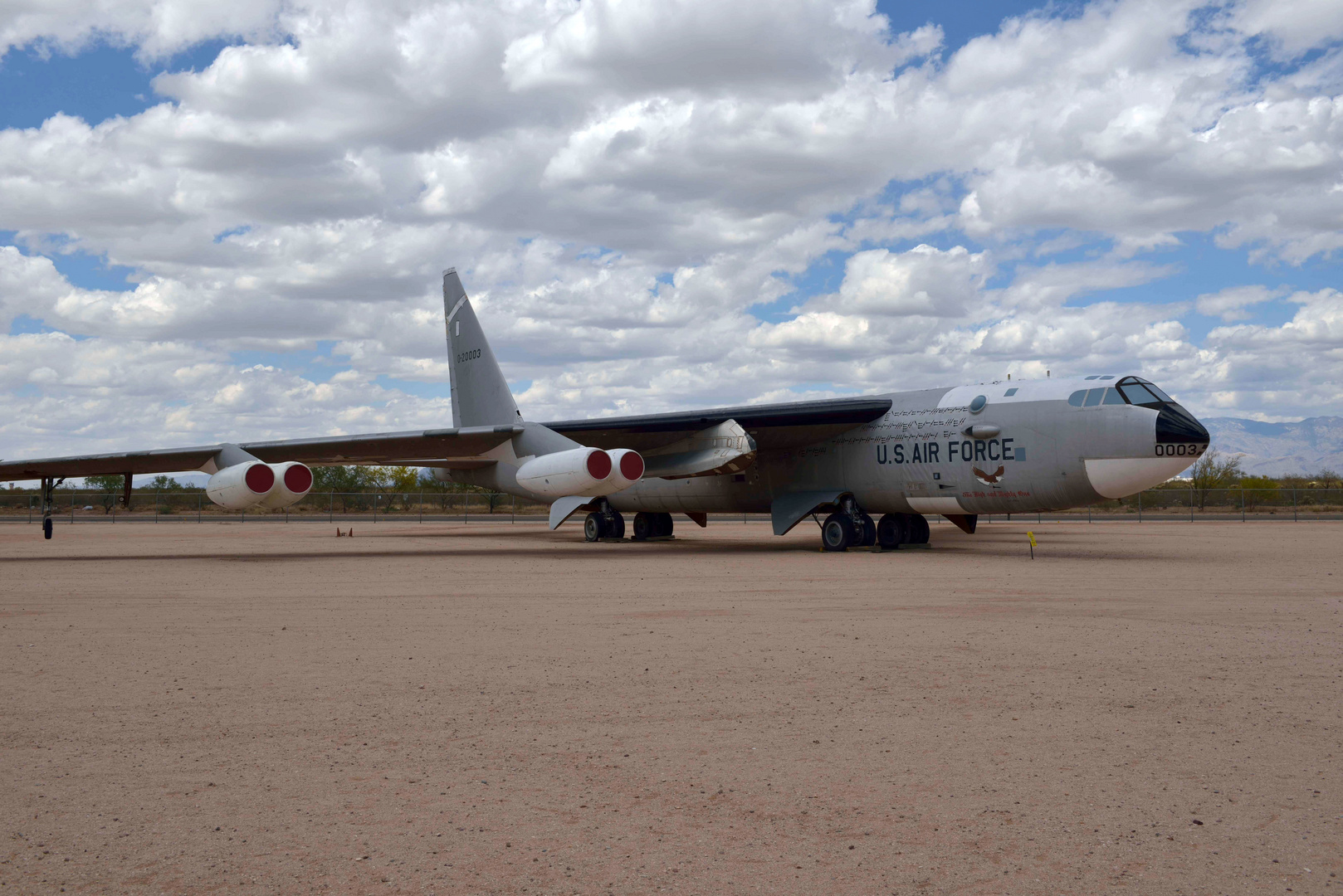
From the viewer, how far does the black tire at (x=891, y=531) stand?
21906 mm

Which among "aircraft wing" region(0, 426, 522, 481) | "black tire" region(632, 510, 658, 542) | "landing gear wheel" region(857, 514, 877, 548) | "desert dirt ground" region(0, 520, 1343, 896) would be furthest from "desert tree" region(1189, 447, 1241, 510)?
"desert dirt ground" region(0, 520, 1343, 896)

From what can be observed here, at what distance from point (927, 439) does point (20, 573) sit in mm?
15811

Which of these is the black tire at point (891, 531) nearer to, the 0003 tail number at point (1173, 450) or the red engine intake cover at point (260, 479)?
the 0003 tail number at point (1173, 450)

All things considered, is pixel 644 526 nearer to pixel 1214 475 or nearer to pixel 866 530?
pixel 866 530

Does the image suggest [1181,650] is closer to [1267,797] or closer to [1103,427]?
[1267,797]

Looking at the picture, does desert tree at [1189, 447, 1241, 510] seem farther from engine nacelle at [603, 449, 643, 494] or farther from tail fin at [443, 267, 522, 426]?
engine nacelle at [603, 449, 643, 494]

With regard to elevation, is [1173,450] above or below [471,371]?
below

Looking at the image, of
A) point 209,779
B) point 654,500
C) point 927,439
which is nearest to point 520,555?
point 654,500

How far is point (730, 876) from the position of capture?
137 inches

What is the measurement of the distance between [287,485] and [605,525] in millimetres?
10087

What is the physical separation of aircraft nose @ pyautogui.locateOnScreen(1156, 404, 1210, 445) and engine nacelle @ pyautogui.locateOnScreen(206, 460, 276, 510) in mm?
15517

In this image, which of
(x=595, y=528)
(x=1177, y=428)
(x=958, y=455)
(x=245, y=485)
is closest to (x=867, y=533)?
(x=958, y=455)

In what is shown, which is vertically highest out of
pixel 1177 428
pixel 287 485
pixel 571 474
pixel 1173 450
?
pixel 1177 428

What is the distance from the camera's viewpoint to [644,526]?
1090 inches
